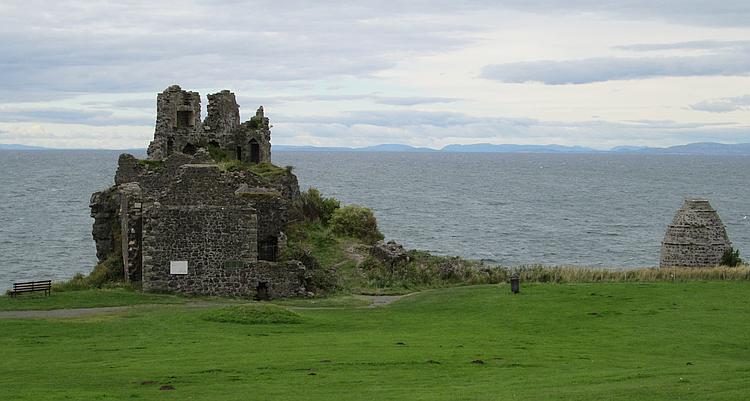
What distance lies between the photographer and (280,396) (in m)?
20.0

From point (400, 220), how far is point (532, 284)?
70.5 meters

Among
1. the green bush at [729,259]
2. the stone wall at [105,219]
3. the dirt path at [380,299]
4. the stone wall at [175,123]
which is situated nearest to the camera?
the dirt path at [380,299]

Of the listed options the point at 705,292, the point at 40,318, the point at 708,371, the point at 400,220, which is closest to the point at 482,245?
the point at 400,220

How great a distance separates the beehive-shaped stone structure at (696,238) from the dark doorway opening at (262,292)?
2005 centimetres

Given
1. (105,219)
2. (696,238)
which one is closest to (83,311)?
(105,219)

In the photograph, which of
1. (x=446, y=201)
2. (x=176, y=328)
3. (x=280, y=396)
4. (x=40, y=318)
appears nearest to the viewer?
(x=280, y=396)

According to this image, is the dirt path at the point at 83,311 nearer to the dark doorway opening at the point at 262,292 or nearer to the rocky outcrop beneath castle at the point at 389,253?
the dark doorway opening at the point at 262,292

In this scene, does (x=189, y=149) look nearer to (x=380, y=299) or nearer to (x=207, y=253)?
(x=207, y=253)

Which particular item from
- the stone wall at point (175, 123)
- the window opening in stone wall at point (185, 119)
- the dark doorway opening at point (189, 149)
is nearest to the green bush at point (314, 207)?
the dark doorway opening at point (189, 149)

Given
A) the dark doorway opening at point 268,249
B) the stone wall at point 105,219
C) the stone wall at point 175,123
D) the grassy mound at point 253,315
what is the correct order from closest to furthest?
the grassy mound at point 253,315
the dark doorway opening at point 268,249
the stone wall at point 105,219
the stone wall at point 175,123

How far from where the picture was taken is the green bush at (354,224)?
2208 inches

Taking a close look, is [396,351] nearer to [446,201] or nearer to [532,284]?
[532,284]

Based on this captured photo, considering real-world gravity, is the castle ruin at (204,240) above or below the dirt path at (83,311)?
above

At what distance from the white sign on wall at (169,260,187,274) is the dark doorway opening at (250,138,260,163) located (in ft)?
66.7
